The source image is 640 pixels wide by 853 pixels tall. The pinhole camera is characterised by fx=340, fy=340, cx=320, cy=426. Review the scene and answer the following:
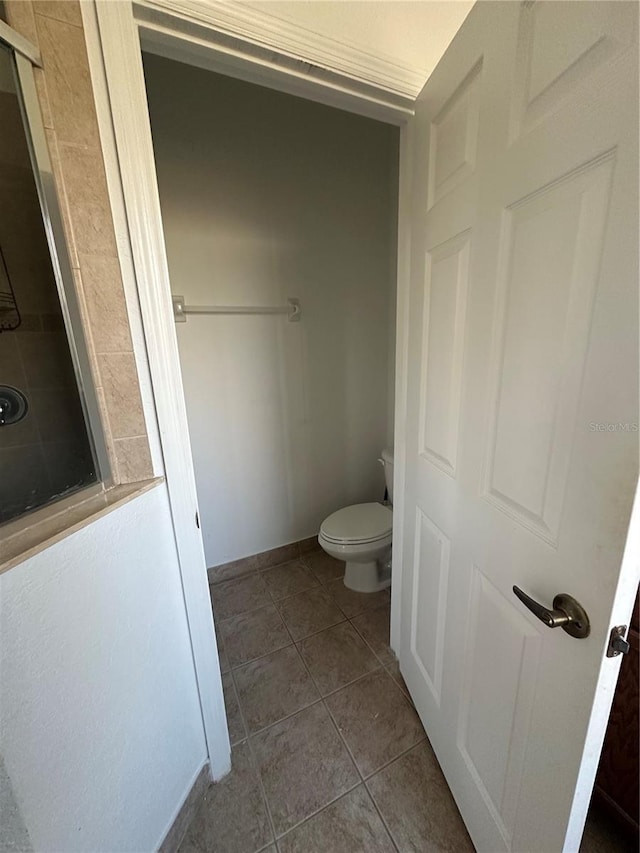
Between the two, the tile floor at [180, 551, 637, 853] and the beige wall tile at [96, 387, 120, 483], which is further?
the tile floor at [180, 551, 637, 853]

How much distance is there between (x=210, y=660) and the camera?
3.45ft

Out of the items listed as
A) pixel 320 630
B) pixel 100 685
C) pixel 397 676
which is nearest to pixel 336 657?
pixel 320 630

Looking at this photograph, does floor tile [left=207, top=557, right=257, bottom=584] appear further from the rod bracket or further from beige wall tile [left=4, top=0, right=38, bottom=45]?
beige wall tile [left=4, top=0, right=38, bottom=45]

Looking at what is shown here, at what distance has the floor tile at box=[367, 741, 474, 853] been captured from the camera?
0.95 m

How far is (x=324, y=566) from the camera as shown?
2.16m

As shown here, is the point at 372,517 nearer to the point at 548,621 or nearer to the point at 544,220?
the point at 548,621

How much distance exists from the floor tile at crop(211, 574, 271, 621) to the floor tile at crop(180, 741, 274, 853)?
0.71m

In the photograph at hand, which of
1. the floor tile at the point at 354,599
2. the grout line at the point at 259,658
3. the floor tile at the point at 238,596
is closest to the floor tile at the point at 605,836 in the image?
the floor tile at the point at 354,599

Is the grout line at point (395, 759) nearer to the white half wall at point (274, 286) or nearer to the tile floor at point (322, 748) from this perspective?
the tile floor at point (322, 748)

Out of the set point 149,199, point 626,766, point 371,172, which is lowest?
point 626,766

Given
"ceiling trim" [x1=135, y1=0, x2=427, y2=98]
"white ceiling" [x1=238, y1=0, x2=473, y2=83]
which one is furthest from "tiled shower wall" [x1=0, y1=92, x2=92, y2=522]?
"white ceiling" [x1=238, y1=0, x2=473, y2=83]

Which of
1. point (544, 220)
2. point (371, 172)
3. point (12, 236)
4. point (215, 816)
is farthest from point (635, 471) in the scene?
point (371, 172)

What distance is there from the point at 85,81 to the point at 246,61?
0.35 metres

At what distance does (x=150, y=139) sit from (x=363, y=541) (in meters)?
1.68
